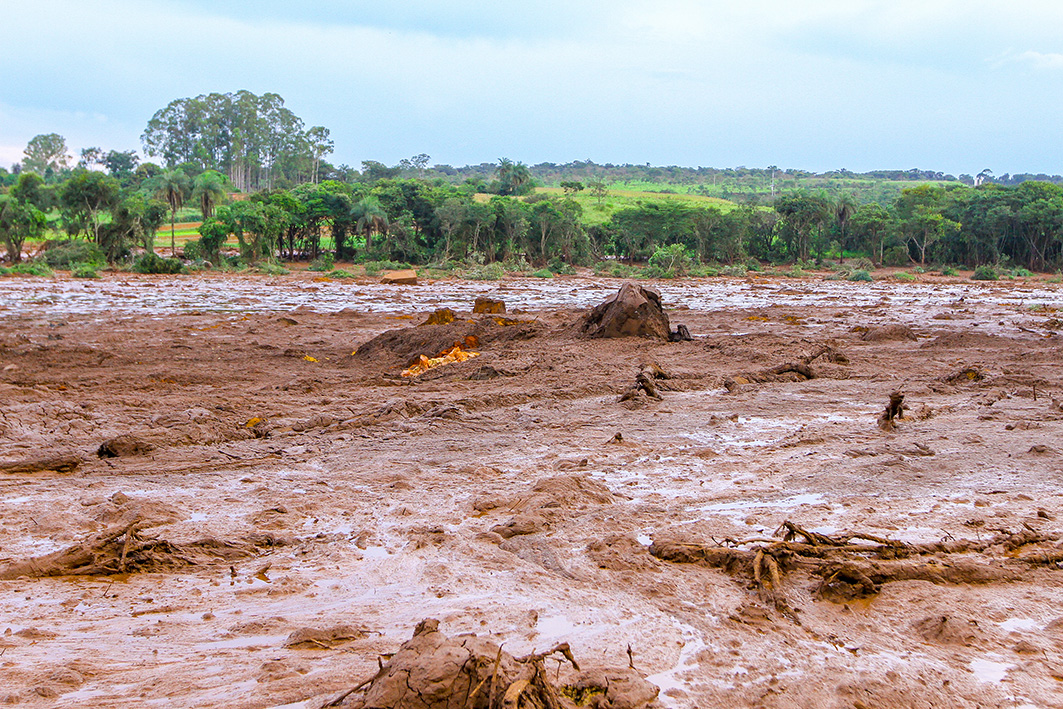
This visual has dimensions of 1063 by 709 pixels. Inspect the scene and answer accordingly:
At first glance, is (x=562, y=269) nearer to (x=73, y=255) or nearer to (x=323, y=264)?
(x=323, y=264)

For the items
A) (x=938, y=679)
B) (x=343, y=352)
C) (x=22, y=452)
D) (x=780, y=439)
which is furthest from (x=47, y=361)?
(x=938, y=679)

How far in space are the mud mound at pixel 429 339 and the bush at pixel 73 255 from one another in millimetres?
29738

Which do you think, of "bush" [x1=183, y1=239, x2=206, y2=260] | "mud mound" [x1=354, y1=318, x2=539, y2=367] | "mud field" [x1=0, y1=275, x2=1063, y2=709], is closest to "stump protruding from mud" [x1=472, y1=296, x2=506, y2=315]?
"mud mound" [x1=354, y1=318, x2=539, y2=367]

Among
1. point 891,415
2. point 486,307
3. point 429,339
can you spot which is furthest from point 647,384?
point 486,307

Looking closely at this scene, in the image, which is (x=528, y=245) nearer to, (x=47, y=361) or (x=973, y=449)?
(x=47, y=361)

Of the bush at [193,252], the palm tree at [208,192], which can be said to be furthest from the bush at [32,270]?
the palm tree at [208,192]

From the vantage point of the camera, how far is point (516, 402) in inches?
339

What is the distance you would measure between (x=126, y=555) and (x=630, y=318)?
9819 millimetres

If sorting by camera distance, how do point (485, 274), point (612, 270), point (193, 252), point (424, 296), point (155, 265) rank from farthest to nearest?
1. point (612, 270)
2. point (193, 252)
3. point (485, 274)
4. point (155, 265)
5. point (424, 296)

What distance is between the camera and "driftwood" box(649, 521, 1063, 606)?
390cm

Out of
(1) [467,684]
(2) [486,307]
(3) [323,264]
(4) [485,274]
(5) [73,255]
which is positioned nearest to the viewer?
(1) [467,684]

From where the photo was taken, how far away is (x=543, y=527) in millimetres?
4734

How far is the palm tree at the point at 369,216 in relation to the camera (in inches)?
1767

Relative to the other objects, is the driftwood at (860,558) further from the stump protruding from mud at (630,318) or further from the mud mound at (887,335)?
the mud mound at (887,335)
